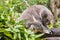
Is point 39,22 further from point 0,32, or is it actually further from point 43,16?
point 0,32

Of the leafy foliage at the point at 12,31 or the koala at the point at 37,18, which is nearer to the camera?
the leafy foliage at the point at 12,31

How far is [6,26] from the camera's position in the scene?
301 cm

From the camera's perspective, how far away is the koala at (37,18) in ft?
12.2

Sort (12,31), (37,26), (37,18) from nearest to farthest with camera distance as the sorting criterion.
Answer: (12,31) → (37,26) → (37,18)

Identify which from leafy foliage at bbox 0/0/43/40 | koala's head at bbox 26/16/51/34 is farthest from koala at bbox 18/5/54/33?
leafy foliage at bbox 0/0/43/40

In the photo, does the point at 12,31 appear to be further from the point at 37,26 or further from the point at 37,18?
the point at 37,18

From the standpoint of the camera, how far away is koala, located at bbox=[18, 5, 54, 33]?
373 centimetres

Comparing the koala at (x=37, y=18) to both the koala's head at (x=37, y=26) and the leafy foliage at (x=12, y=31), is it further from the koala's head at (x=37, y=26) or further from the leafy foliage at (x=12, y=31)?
the leafy foliage at (x=12, y=31)

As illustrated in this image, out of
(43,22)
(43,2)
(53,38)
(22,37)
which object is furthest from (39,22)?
(43,2)

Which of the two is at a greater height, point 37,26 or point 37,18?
point 37,18

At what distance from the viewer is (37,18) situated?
4.11 meters

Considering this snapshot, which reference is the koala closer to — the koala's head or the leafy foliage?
the koala's head

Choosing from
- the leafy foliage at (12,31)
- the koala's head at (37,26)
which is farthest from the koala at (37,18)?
the leafy foliage at (12,31)

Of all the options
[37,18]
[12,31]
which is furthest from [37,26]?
[12,31]
